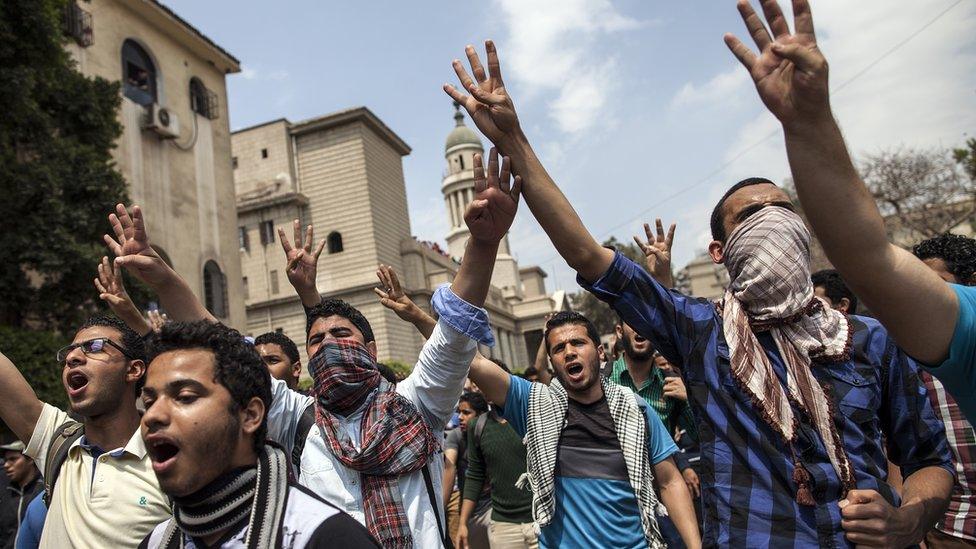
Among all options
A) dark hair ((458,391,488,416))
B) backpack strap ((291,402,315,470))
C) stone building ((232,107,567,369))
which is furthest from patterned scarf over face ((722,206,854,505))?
stone building ((232,107,567,369))

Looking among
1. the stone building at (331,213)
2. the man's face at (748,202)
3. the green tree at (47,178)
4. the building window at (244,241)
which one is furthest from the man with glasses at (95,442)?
the building window at (244,241)

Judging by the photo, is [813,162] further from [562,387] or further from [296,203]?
[296,203]

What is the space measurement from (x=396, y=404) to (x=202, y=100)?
25.0m

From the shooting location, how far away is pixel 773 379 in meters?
2.07

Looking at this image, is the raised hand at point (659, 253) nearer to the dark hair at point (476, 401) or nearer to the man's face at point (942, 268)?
the man's face at point (942, 268)

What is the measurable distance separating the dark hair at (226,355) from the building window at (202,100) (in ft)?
80.6

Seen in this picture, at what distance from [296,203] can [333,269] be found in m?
4.14

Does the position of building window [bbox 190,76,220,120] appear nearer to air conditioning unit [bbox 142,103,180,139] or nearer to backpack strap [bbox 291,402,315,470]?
air conditioning unit [bbox 142,103,180,139]

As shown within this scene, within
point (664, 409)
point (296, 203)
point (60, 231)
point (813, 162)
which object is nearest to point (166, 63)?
point (60, 231)

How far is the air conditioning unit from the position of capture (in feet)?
68.9

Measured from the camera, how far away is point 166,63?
23.0 metres

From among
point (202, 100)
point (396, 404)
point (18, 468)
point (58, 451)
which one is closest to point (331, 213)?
point (202, 100)

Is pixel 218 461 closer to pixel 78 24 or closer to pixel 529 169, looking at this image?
pixel 529 169

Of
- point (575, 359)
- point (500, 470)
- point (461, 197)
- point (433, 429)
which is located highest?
point (461, 197)
